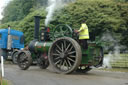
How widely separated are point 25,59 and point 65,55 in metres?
2.72

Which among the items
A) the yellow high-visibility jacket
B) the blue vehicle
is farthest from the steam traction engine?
the blue vehicle

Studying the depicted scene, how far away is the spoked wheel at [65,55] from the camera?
8.86 metres

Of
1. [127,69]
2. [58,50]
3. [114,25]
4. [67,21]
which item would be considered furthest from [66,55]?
[114,25]

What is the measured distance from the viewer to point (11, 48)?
58.5 feet

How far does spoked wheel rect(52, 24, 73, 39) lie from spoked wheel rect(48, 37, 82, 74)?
41 cm

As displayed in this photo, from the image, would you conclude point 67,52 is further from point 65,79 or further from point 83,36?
point 65,79

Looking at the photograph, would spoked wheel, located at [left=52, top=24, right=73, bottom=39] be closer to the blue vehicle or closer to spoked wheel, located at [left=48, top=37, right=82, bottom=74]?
spoked wheel, located at [left=48, top=37, right=82, bottom=74]

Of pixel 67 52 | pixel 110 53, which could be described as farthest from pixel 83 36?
pixel 110 53

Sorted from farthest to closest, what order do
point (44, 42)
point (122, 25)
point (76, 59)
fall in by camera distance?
point (122, 25) < point (44, 42) < point (76, 59)

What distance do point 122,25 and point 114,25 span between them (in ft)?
4.75

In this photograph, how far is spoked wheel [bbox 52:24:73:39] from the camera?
31.9ft

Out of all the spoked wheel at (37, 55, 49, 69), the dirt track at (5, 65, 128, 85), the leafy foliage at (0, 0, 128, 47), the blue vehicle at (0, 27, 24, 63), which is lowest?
the dirt track at (5, 65, 128, 85)

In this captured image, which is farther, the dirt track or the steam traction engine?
the steam traction engine

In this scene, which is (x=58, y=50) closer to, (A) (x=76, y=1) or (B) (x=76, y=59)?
(B) (x=76, y=59)
